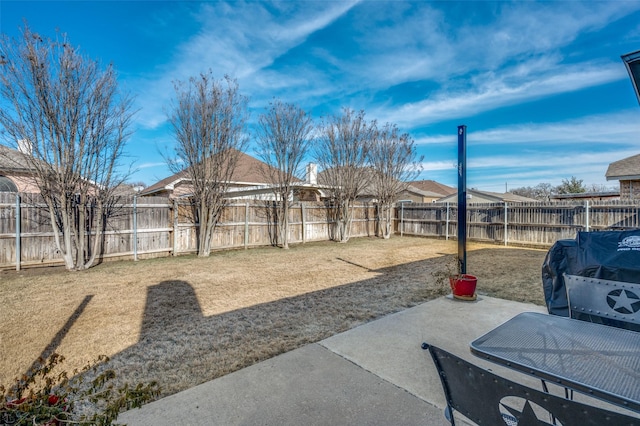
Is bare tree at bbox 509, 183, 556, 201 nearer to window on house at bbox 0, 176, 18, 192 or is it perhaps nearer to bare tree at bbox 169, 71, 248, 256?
bare tree at bbox 169, 71, 248, 256

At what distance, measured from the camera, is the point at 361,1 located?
836 cm

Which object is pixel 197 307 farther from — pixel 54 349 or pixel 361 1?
pixel 361 1

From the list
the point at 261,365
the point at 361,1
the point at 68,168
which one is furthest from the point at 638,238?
the point at 68,168

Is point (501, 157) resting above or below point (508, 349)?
above

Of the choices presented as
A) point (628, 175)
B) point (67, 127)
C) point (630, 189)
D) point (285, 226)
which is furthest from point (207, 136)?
point (630, 189)

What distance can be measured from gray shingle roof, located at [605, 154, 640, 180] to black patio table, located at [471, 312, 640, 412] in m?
13.4

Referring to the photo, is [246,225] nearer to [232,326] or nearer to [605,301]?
→ [232,326]

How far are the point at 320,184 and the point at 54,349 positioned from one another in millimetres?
13236

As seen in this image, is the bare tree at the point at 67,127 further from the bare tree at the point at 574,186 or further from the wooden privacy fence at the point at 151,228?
the bare tree at the point at 574,186

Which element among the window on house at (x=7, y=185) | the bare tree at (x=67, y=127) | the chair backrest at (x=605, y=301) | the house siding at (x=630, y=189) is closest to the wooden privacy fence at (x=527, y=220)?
the house siding at (x=630, y=189)

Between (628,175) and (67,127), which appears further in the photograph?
(628,175)

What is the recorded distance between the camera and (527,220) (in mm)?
12477

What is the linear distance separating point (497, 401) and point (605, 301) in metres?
2.04

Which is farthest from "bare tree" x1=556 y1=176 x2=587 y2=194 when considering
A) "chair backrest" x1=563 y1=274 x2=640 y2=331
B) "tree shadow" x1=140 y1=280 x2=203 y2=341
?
"tree shadow" x1=140 y1=280 x2=203 y2=341
